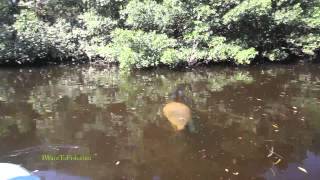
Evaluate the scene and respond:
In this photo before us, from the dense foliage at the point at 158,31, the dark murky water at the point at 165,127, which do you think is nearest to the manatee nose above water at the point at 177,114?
the dark murky water at the point at 165,127

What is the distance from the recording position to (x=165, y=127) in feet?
28.3

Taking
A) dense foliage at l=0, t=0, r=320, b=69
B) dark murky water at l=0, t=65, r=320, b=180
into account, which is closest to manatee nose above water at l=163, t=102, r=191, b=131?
dark murky water at l=0, t=65, r=320, b=180

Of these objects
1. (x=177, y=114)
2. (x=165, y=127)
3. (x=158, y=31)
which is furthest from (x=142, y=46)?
(x=165, y=127)

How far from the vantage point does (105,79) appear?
47.2ft

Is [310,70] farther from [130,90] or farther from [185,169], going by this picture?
[185,169]

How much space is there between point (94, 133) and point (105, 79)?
6039 mm

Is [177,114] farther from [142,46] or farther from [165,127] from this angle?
[142,46]

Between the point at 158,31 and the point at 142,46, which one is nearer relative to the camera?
the point at 142,46

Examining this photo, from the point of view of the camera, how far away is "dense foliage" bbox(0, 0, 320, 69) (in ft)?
49.6

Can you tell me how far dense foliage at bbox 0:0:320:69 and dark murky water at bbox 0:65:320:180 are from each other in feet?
4.52

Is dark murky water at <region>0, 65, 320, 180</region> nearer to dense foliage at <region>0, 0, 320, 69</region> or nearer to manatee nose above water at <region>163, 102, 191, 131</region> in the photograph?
manatee nose above water at <region>163, 102, 191, 131</region>

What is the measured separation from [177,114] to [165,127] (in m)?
1.03

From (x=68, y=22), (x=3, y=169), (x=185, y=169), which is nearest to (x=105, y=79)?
(x=68, y=22)

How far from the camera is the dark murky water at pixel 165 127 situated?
22.1ft
